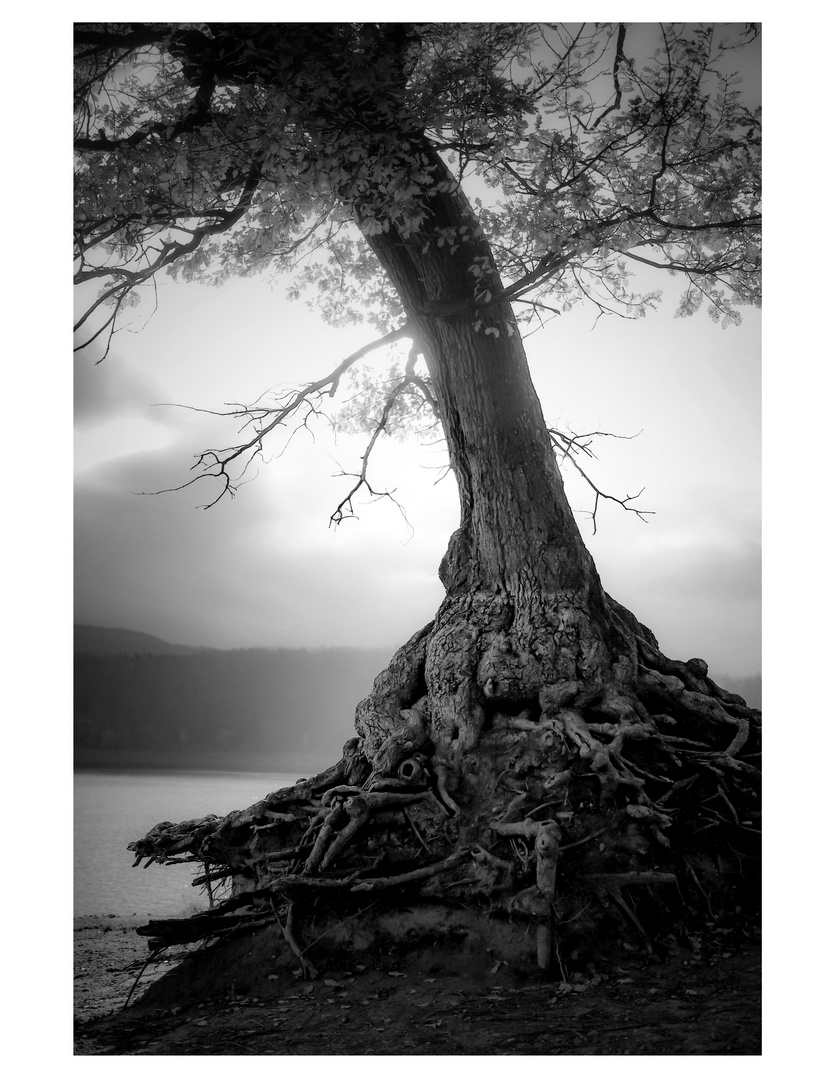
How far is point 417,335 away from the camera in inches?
153

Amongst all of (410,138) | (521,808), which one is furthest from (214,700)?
(410,138)

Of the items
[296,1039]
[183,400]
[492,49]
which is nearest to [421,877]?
[296,1039]

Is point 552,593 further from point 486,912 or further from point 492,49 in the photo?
point 492,49

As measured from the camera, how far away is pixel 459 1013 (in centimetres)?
277

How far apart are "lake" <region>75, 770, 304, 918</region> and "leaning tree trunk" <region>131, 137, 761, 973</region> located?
1.19 ft

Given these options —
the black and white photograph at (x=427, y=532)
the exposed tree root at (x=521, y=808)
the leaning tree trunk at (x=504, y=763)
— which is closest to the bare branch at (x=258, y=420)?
the black and white photograph at (x=427, y=532)

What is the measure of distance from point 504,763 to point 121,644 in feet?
6.94

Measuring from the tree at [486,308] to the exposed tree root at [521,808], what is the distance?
0.04 ft

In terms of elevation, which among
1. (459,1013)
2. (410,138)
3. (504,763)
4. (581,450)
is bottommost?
(459,1013)

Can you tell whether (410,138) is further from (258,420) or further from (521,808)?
(521,808)

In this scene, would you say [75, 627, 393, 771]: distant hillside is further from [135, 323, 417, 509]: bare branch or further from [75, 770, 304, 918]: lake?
[135, 323, 417, 509]: bare branch

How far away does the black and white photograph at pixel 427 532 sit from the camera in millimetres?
3023

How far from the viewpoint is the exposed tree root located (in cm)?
306

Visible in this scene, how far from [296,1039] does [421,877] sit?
75cm
